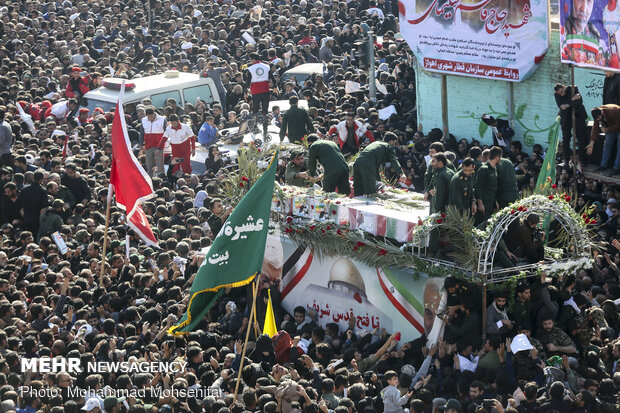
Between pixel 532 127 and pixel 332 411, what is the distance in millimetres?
9164

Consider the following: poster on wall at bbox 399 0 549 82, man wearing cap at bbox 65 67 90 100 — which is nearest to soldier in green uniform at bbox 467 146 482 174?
poster on wall at bbox 399 0 549 82

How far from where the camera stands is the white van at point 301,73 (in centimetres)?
2581

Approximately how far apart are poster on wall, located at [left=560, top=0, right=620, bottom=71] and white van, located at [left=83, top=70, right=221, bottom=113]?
8.84m

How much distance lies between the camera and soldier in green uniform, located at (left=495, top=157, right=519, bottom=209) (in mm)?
13055

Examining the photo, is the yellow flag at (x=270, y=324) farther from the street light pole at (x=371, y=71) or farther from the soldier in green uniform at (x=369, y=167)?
the street light pole at (x=371, y=71)

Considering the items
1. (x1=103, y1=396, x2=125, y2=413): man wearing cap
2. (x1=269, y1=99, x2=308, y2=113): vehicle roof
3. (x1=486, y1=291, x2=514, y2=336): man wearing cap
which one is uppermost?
(x1=486, y1=291, x2=514, y2=336): man wearing cap

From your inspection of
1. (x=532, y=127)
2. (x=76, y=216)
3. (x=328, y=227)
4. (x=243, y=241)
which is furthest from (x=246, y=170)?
(x=532, y=127)

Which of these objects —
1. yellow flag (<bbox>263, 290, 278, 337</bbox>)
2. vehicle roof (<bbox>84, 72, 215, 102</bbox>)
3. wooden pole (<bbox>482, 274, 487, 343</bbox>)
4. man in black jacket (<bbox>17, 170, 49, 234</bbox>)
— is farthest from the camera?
vehicle roof (<bbox>84, 72, 215, 102</bbox>)

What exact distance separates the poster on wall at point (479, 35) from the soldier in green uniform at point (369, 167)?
5.08m

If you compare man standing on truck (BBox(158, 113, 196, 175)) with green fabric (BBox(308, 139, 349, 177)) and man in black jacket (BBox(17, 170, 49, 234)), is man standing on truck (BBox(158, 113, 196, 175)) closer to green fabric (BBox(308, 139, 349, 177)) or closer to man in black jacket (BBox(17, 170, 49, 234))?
man in black jacket (BBox(17, 170, 49, 234))

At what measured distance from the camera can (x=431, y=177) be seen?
13.2 metres

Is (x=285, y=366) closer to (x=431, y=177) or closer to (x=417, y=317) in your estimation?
(x=417, y=317)

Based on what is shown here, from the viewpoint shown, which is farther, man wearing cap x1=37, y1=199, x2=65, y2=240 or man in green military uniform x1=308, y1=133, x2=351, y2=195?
man wearing cap x1=37, y1=199, x2=65, y2=240

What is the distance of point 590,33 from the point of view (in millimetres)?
16703
